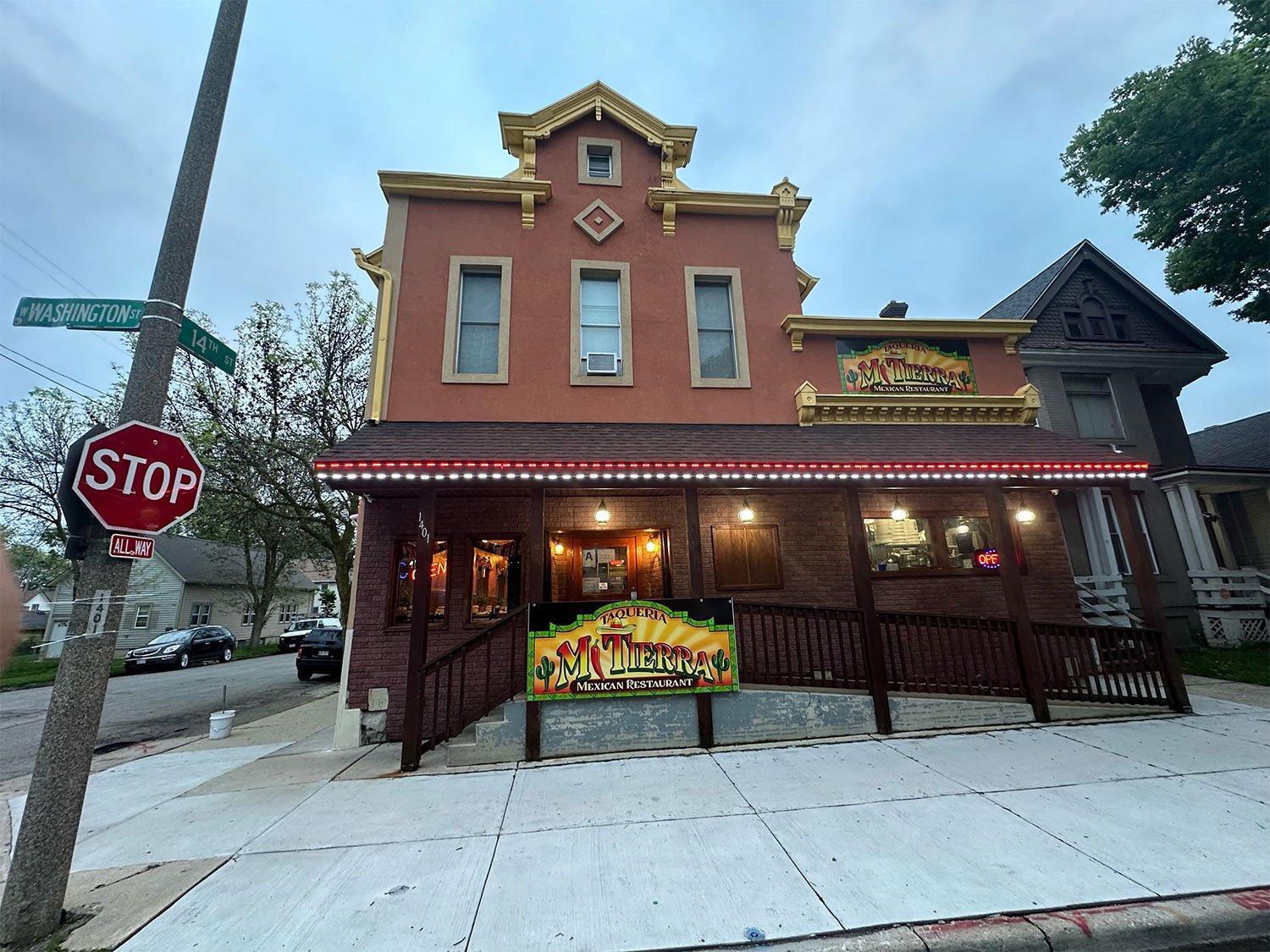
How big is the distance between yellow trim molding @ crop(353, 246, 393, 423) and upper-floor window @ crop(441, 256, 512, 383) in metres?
0.89

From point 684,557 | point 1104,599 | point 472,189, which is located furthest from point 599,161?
point 1104,599

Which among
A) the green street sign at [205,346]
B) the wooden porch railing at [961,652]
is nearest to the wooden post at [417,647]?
the green street sign at [205,346]

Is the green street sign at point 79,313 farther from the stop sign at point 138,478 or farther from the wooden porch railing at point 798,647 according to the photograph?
the wooden porch railing at point 798,647

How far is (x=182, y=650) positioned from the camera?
2073 centimetres

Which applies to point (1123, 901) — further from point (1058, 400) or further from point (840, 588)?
point (1058, 400)

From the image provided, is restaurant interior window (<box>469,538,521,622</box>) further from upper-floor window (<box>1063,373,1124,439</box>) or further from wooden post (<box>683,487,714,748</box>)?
upper-floor window (<box>1063,373,1124,439</box>)

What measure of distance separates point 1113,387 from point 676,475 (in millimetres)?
13080

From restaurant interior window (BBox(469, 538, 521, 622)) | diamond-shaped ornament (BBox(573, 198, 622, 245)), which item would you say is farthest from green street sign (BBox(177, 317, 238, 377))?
diamond-shaped ornament (BBox(573, 198, 622, 245))

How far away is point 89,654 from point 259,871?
6.71 ft

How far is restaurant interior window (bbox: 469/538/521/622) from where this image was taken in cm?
822

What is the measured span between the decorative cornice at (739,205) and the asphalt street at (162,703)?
12.5 meters

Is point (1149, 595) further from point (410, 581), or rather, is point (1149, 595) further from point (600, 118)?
point (600, 118)

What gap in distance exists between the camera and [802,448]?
25.0 ft

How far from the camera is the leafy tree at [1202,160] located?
424 inches
